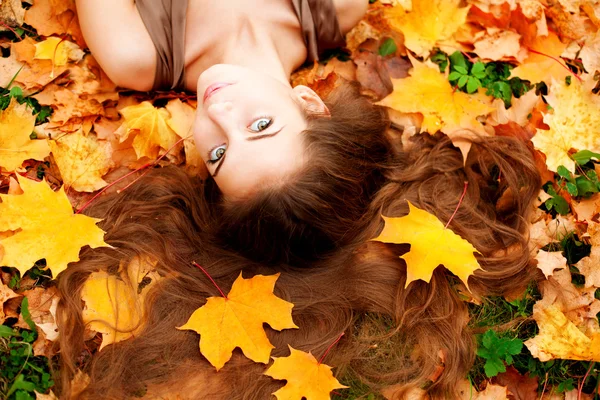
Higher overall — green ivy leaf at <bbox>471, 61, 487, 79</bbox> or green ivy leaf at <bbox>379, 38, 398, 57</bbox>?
green ivy leaf at <bbox>379, 38, 398, 57</bbox>

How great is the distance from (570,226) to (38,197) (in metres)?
Result: 2.23

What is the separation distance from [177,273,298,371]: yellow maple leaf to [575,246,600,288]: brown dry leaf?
4.02 ft

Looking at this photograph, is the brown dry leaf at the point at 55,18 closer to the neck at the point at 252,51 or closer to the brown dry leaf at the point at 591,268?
the neck at the point at 252,51

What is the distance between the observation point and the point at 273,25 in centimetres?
288

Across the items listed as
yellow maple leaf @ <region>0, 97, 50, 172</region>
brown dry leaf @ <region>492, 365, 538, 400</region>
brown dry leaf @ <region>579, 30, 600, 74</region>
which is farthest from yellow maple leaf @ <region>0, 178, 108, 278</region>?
brown dry leaf @ <region>579, 30, 600, 74</region>

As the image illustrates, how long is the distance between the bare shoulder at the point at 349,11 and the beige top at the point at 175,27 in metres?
0.04

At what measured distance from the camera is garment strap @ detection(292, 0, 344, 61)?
291cm

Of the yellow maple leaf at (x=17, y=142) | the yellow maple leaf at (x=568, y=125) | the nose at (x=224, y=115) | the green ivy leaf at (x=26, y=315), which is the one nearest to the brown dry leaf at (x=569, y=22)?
the yellow maple leaf at (x=568, y=125)

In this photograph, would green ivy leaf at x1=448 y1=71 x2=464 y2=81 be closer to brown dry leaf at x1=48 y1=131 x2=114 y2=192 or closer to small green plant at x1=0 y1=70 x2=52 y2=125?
brown dry leaf at x1=48 y1=131 x2=114 y2=192

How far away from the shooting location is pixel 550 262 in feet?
8.52

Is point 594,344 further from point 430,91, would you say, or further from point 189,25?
point 189,25

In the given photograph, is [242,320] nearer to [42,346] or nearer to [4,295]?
[42,346]

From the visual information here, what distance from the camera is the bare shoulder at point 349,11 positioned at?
9.68ft

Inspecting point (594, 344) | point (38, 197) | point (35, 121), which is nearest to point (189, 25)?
point (35, 121)
